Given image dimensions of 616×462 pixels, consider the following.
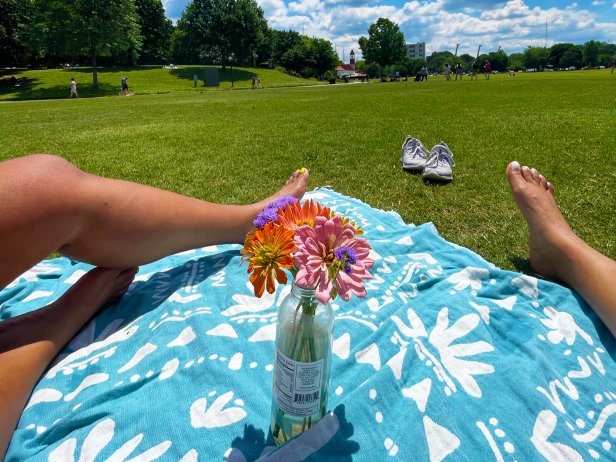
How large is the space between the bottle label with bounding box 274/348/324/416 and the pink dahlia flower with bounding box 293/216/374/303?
21cm

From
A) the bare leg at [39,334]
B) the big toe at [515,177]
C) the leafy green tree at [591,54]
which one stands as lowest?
the bare leg at [39,334]

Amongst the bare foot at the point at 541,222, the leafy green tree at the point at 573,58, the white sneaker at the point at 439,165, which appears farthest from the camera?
the leafy green tree at the point at 573,58

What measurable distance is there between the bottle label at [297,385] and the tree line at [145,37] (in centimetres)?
3377

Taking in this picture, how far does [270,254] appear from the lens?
0.76 meters

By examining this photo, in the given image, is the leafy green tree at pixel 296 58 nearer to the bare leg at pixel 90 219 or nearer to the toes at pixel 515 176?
the toes at pixel 515 176

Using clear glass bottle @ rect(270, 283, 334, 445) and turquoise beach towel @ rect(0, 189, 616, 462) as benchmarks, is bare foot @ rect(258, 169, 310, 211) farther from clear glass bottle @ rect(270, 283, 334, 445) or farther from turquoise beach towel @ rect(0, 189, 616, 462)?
clear glass bottle @ rect(270, 283, 334, 445)

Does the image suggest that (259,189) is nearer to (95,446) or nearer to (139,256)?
(139,256)

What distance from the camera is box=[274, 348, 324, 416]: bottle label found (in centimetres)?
87

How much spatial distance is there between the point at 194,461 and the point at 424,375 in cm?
70

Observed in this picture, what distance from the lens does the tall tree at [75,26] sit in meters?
28.5

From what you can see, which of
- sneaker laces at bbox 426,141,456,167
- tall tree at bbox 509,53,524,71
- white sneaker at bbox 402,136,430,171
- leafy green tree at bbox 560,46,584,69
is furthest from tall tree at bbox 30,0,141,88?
leafy green tree at bbox 560,46,584,69

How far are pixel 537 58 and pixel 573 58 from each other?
8.35 m

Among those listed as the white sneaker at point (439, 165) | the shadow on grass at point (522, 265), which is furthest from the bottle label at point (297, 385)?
the white sneaker at point (439, 165)

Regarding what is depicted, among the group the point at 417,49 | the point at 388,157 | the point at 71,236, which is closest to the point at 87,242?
the point at 71,236
